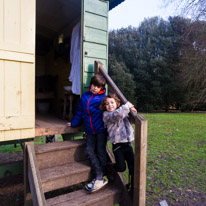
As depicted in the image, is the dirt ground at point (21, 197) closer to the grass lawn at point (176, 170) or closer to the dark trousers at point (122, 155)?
the grass lawn at point (176, 170)

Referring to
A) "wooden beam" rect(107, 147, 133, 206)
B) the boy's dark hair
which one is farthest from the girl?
the boy's dark hair

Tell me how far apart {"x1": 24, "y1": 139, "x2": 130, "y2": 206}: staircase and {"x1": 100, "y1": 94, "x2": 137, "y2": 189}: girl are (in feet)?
0.90

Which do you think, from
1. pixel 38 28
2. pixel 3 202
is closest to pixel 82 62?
pixel 3 202

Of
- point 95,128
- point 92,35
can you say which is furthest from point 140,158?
point 92,35

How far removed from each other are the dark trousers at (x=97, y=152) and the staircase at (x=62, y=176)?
10 cm

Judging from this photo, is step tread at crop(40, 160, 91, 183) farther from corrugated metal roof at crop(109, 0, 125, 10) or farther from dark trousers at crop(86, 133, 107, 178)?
corrugated metal roof at crop(109, 0, 125, 10)

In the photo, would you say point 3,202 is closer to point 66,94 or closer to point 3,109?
point 3,109

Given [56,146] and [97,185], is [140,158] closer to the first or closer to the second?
[97,185]

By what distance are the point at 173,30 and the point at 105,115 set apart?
69.3 ft

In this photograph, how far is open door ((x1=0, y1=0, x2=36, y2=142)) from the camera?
211cm

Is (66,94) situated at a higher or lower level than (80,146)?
higher

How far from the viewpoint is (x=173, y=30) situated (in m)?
20.2

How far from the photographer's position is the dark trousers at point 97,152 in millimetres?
2344

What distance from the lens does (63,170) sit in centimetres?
223
